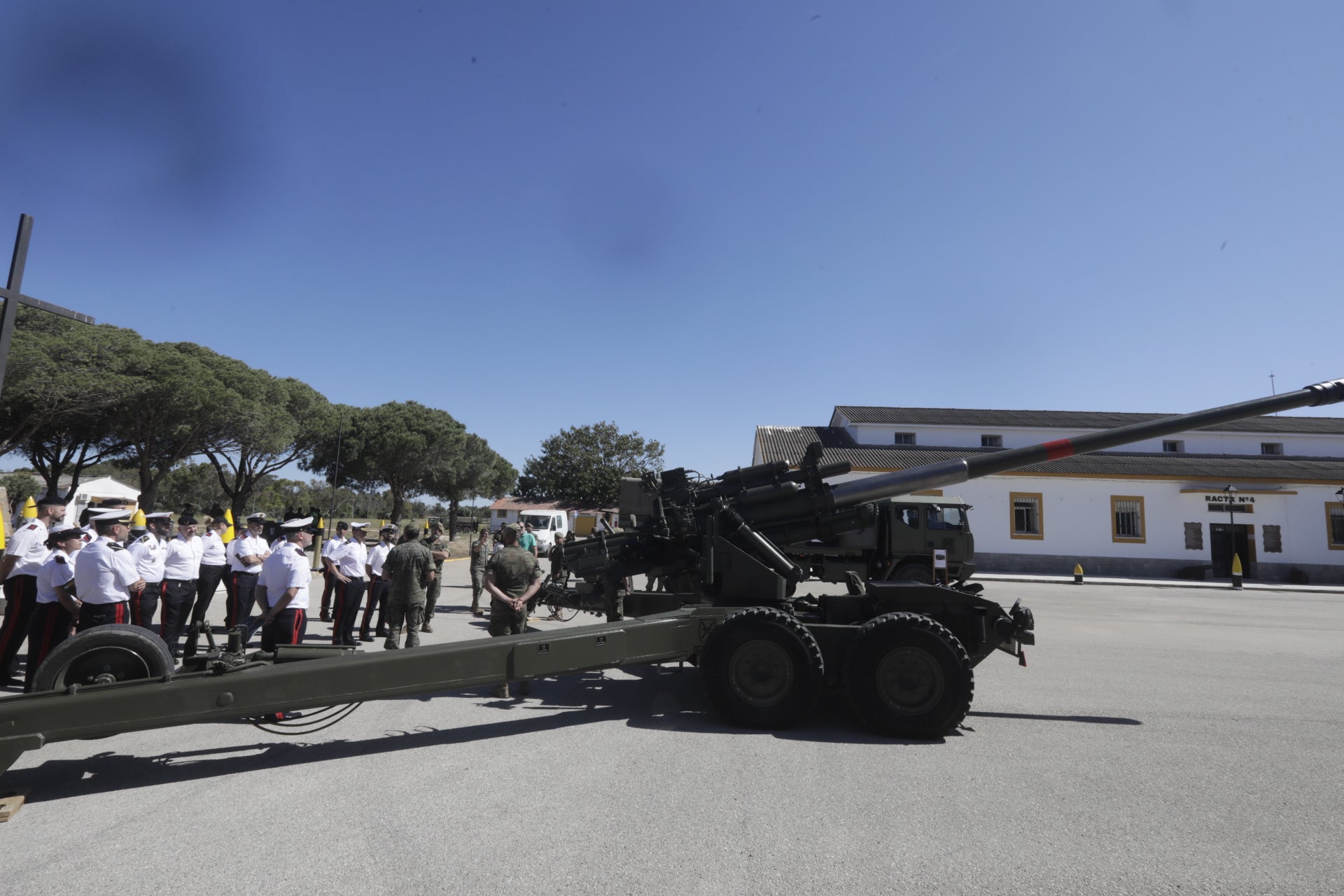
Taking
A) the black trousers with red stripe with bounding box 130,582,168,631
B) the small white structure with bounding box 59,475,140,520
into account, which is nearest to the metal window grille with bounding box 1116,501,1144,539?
the black trousers with red stripe with bounding box 130,582,168,631

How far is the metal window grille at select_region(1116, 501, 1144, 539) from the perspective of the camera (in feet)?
98.3

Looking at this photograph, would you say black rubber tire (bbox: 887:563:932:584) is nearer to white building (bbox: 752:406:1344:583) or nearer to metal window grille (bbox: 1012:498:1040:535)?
white building (bbox: 752:406:1344:583)

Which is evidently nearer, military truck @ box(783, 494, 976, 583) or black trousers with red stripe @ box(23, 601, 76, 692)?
black trousers with red stripe @ box(23, 601, 76, 692)

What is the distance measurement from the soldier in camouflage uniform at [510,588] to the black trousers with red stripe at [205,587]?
4235 millimetres

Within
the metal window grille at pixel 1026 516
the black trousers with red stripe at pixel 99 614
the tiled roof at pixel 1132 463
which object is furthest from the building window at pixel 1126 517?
the black trousers with red stripe at pixel 99 614

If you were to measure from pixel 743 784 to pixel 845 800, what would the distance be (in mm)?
635

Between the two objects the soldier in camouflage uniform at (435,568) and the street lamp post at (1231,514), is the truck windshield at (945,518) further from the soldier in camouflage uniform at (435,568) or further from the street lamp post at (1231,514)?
the street lamp post at (1231,514)

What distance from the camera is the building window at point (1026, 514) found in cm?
3019

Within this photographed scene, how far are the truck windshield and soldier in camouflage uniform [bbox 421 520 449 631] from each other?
10.5m

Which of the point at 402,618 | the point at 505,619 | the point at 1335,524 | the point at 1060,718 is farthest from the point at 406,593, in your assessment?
the point at 1335,524

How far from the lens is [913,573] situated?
50.3ft

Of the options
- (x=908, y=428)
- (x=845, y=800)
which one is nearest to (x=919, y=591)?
(x=845, y=800)

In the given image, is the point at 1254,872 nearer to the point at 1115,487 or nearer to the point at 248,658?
the point at 248,658

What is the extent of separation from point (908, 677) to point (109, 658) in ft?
17.9
